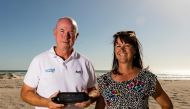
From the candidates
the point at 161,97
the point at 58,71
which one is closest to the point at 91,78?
the point at 58,71

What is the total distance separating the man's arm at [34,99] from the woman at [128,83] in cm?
65

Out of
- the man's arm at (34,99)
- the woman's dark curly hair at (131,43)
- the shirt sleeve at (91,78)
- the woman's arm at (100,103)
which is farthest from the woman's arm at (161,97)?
the man's arm at (34,99)

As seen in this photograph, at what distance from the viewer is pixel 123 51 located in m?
4.19

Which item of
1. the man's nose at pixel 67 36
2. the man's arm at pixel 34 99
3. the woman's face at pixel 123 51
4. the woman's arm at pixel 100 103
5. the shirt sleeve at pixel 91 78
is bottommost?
the woman's arm at pixel 100 103

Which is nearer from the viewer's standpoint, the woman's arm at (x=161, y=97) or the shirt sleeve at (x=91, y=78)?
the woman's arm at (x=161, y=97)

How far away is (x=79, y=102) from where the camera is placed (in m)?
4.07

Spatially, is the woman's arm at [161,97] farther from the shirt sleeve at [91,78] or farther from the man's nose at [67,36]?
the man's nose at [67,36]

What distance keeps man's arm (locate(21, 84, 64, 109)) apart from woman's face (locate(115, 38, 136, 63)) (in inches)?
35.8

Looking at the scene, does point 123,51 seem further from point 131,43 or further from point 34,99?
point 34,99

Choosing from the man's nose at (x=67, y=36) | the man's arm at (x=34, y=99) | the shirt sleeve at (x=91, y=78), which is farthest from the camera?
the shirt sleeve at (x=91, y=78)

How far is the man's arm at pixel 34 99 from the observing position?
12.9ft

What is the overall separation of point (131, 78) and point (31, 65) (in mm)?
1265

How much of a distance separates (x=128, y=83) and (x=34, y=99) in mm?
1135

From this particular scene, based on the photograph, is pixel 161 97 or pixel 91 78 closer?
pixel 161 97
